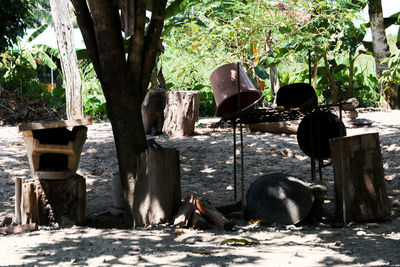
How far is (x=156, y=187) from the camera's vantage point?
5020 millimetres

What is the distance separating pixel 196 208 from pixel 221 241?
93cm

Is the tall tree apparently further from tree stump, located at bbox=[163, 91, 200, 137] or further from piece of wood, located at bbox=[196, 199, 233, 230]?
tree stump, located at bbox=[163, 91, 200, 137]

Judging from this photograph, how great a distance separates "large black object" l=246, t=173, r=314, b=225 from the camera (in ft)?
16.9

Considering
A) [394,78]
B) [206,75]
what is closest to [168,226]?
[394,78]

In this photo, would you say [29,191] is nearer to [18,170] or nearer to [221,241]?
[221,241]

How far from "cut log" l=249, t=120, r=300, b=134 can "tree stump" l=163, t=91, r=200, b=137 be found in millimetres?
1105

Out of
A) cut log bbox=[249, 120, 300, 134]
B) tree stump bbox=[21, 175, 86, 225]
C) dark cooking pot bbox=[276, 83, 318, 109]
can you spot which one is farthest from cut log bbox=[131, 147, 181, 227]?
cut log bbox=[249, 120, 300, 134]

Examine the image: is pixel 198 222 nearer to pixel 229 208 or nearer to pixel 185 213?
pixel 185 213

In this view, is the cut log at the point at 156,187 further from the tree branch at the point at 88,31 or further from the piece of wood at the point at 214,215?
the tree branch at the point at 88,31

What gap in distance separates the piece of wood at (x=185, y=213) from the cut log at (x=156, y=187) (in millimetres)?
113

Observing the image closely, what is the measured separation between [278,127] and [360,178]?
14.3 ft

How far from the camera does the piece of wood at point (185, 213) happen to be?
4.88 m

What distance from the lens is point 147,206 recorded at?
5.05 m

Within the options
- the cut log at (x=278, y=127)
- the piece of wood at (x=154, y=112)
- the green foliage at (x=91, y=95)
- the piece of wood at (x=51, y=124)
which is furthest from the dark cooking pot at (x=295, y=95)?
the green foliage at (x=91, y=95)
